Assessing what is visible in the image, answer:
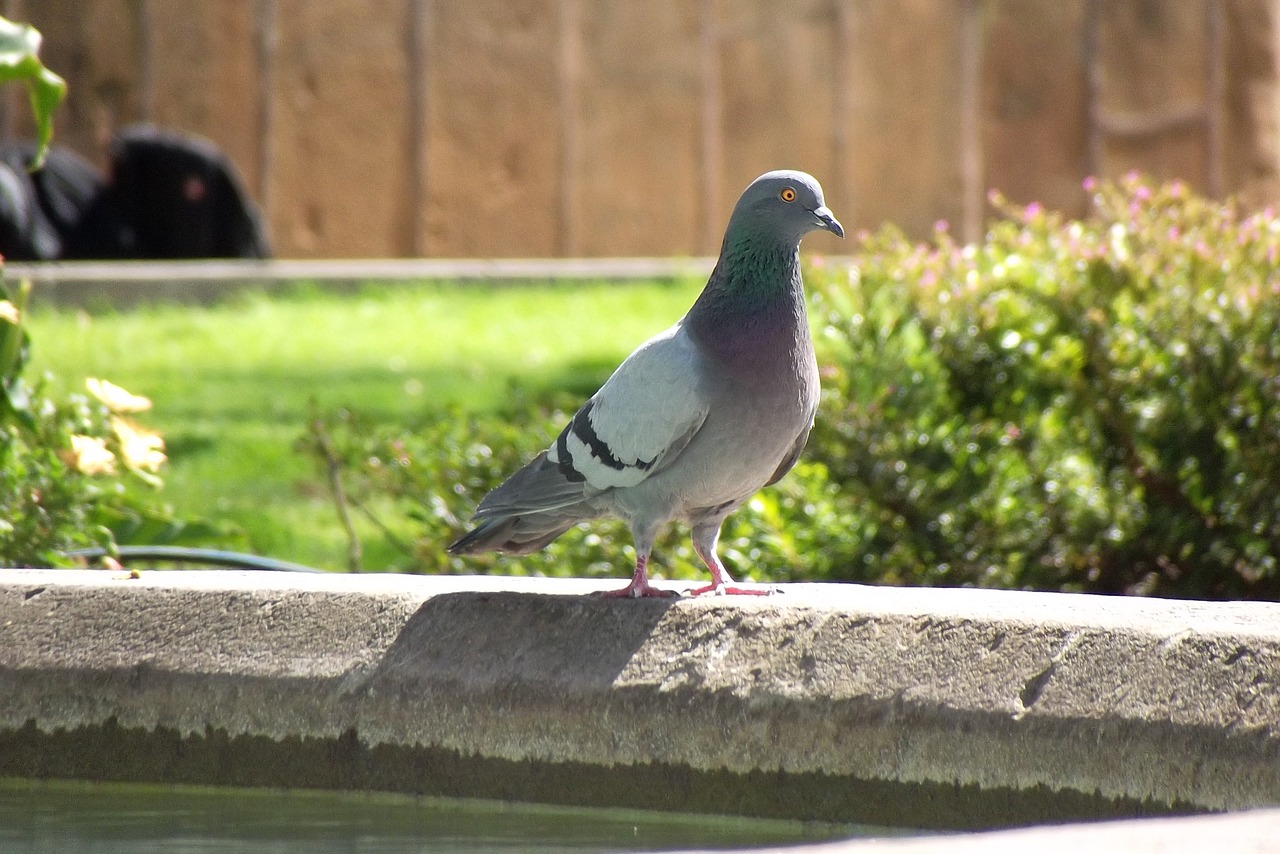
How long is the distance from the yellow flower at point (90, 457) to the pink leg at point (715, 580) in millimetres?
1473

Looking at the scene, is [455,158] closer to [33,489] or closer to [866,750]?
[33,489]

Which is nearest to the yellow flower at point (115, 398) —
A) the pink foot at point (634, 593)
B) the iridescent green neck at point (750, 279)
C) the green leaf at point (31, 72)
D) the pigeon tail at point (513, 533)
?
the green leaf at point (31, 72)

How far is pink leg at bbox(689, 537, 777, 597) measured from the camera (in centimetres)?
311

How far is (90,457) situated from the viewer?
3.80 m

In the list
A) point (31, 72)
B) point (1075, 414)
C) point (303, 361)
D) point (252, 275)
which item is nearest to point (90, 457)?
point (31, 72)

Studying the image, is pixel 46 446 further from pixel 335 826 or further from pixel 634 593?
pixel 634 593

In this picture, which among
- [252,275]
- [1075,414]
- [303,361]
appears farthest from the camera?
[252,275]

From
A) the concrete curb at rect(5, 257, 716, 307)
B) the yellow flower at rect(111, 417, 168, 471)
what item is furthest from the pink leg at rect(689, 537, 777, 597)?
the concrete curb at rect(5, 257, 716, 307)

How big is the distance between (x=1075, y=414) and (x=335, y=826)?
2492mm

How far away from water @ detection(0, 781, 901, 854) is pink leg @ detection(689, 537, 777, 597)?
46cm

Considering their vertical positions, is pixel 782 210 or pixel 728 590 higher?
pixel 782 210

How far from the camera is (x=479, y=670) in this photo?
293 cm

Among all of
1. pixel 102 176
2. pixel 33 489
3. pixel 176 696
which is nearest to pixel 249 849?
pixel 176 696

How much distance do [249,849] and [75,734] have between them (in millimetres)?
557
